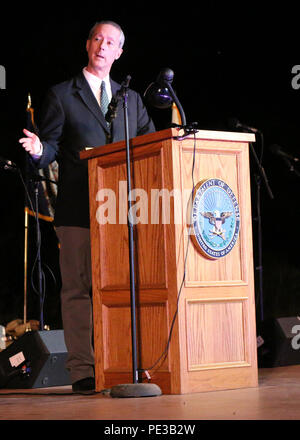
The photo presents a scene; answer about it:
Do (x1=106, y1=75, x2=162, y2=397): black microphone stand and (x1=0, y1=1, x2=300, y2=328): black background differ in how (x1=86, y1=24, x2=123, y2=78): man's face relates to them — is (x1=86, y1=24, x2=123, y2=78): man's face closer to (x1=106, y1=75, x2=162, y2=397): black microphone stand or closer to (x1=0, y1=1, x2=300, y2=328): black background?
(x1=106, y1=75, x2=162, y2=397): black microphone stand

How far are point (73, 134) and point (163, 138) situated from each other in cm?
67

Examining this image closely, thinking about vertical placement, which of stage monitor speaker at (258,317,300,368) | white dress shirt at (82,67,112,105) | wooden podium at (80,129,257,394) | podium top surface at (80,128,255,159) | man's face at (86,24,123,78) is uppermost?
man's face at (86,24,123,78)

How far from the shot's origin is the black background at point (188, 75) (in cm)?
658

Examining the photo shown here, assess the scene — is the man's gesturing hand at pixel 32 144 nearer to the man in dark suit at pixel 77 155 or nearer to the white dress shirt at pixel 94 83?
the man in dark suit at pixel 77 155

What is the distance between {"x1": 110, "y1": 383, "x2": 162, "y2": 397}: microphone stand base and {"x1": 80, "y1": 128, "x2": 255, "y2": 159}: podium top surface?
1073mm

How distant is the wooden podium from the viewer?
3.39 m

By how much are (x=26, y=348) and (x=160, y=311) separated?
132 cm

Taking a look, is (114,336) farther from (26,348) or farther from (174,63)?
(174,63)

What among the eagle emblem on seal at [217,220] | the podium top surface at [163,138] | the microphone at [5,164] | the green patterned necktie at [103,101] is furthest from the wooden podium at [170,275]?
the microphone at [5,164]

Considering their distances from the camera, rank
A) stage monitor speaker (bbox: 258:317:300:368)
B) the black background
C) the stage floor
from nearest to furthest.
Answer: the stage floor
stage monitor speaker (bbox: 258:317:300:368)
the black background

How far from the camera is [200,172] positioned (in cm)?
353

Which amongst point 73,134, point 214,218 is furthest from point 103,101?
point 214,218

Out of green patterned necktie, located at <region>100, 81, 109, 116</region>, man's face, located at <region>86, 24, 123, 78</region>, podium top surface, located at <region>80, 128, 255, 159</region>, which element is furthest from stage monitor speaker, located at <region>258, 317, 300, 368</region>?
man's face, located at <region>86, 24, 123, 78</region>

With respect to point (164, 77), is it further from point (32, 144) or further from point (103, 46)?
point (32, 144)
